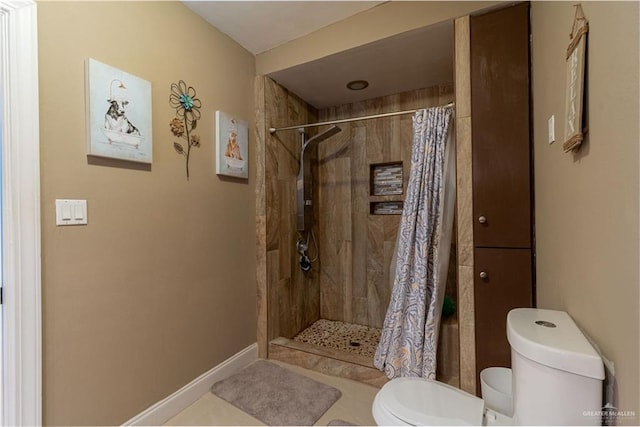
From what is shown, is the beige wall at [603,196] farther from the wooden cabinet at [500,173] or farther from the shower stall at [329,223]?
the shower stall at [329,223]

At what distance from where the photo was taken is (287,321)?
2.59 metres

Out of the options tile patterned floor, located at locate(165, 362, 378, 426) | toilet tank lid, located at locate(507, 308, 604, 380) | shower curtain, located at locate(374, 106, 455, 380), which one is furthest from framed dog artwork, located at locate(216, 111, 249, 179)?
toilet tank lid, located at locate(507, 308, 604, 380)

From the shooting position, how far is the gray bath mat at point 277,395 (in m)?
1.68

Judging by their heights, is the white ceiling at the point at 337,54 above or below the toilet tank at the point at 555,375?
above

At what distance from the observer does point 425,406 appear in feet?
3.49

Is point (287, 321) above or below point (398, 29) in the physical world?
below

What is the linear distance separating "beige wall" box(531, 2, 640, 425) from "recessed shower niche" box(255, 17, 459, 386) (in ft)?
3.49

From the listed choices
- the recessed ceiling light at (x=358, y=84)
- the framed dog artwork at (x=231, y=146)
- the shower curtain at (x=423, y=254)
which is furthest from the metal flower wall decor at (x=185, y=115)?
the shower curtain at (x=423, y=254)

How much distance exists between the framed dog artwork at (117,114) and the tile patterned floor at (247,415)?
1.50 meters

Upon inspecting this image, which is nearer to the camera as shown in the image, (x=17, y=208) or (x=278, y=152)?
(x=17, y=208)

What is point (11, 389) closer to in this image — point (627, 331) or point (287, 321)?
point (287, 321)

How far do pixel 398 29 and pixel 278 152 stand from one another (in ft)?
4.15

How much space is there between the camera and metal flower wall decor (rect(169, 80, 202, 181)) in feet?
5.75

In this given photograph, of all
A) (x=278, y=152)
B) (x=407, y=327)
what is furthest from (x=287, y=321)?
(x=278, y=152)
